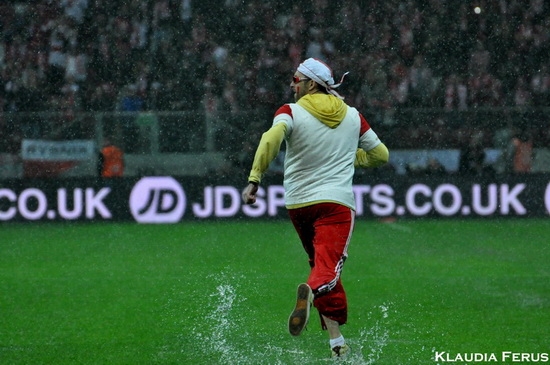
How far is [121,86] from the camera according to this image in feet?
59.1

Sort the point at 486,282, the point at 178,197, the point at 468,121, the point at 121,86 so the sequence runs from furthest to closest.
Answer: the point at 121,86
the point at 468,121
the point at 178,197
the point at 486,282

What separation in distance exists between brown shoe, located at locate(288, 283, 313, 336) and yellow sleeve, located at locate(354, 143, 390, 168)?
50.7 inches

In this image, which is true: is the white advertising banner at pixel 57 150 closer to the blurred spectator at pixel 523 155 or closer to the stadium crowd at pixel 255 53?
the stadium crowd at pixel 255 53

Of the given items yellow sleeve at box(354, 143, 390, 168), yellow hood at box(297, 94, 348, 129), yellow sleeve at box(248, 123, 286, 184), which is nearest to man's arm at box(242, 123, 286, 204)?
yellow sleeve at box(248, 123, 286, 184)

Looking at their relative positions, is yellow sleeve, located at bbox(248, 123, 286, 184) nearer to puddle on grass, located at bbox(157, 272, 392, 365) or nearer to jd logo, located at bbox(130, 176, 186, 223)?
puddle on grass, located at bbox(157, 272, 392, 365)

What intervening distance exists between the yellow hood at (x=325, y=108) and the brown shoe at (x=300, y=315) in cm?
108

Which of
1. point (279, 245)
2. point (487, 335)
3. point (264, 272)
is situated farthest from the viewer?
point (279, 245)

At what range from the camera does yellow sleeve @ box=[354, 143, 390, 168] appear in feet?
21.5

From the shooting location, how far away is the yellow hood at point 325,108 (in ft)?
20.0

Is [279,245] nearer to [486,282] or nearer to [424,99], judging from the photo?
[486,282]

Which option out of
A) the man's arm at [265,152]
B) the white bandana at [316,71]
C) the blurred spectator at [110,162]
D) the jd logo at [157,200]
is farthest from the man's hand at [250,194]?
the blurred spectator at [110,162]

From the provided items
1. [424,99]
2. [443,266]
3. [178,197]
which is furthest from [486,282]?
[424,99]

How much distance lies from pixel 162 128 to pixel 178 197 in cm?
133

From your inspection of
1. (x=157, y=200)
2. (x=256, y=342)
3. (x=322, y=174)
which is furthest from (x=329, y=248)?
(x=157, y=200)
